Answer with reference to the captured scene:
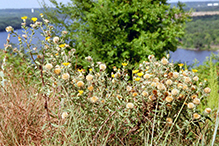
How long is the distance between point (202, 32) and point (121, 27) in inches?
1005

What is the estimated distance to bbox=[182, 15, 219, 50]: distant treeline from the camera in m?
25.4

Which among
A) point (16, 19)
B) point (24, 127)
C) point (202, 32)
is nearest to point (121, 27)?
point (24, 127)

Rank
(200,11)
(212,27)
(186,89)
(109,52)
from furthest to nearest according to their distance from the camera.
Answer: (200,11) < (212,27) < (109,52) < (186,89)

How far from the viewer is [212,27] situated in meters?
25.5

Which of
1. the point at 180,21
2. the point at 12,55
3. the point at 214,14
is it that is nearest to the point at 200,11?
the point at 214,14

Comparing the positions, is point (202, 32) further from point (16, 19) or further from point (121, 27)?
point (16, 19)

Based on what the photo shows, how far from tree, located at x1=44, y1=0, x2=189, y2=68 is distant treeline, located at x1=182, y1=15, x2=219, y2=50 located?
22.0m

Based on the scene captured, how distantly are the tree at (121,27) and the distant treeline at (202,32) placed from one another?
21998 millimetres

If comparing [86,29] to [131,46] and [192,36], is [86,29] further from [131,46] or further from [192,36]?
[192,36]

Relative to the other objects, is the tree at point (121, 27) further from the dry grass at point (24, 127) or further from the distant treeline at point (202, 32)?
the distant treeline at point (202, 32)

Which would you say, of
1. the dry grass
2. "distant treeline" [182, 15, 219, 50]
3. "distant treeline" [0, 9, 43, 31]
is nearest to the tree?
"distant treeline" [0, 9, 43, 31]

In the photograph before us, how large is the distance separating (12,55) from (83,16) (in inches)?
80.3

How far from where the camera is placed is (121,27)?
443 centimetres

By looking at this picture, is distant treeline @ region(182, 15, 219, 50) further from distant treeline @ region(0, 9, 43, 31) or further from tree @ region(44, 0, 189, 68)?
distant treeline @ region(0, 9, 43, 31)
